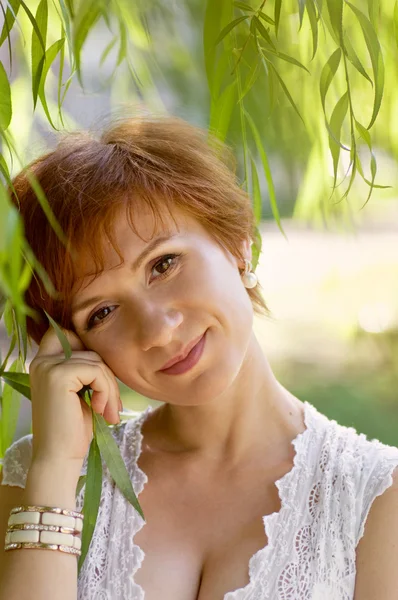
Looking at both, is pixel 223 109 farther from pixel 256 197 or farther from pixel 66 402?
pixel 66 402

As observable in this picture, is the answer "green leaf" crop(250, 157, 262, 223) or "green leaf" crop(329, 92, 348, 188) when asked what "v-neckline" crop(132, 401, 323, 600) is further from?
"green leaf" crop(329, 92, 348, 188)

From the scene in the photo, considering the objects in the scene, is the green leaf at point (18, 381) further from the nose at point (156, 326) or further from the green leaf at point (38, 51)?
the green leaf at point (38, 51)

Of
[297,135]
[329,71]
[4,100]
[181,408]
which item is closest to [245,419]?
[181,408]

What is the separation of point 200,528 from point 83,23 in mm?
712

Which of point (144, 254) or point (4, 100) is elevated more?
point (144, 254)

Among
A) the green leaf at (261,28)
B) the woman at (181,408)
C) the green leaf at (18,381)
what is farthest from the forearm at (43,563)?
the green leaf at (261,28)

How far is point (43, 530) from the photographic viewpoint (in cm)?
114

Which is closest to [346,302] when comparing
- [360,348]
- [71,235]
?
[360,348]

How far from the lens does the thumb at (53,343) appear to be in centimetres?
125

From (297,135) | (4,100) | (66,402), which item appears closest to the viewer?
(4,100)

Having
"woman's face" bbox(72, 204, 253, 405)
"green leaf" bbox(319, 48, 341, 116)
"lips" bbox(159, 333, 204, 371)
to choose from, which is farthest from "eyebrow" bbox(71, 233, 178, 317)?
"green leaf" bbox(319, 48, 341, 116)

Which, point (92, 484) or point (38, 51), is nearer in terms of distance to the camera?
point (38, 51)

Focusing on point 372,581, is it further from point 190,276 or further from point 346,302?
point 346,302

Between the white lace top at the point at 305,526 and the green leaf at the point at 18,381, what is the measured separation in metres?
0.20
